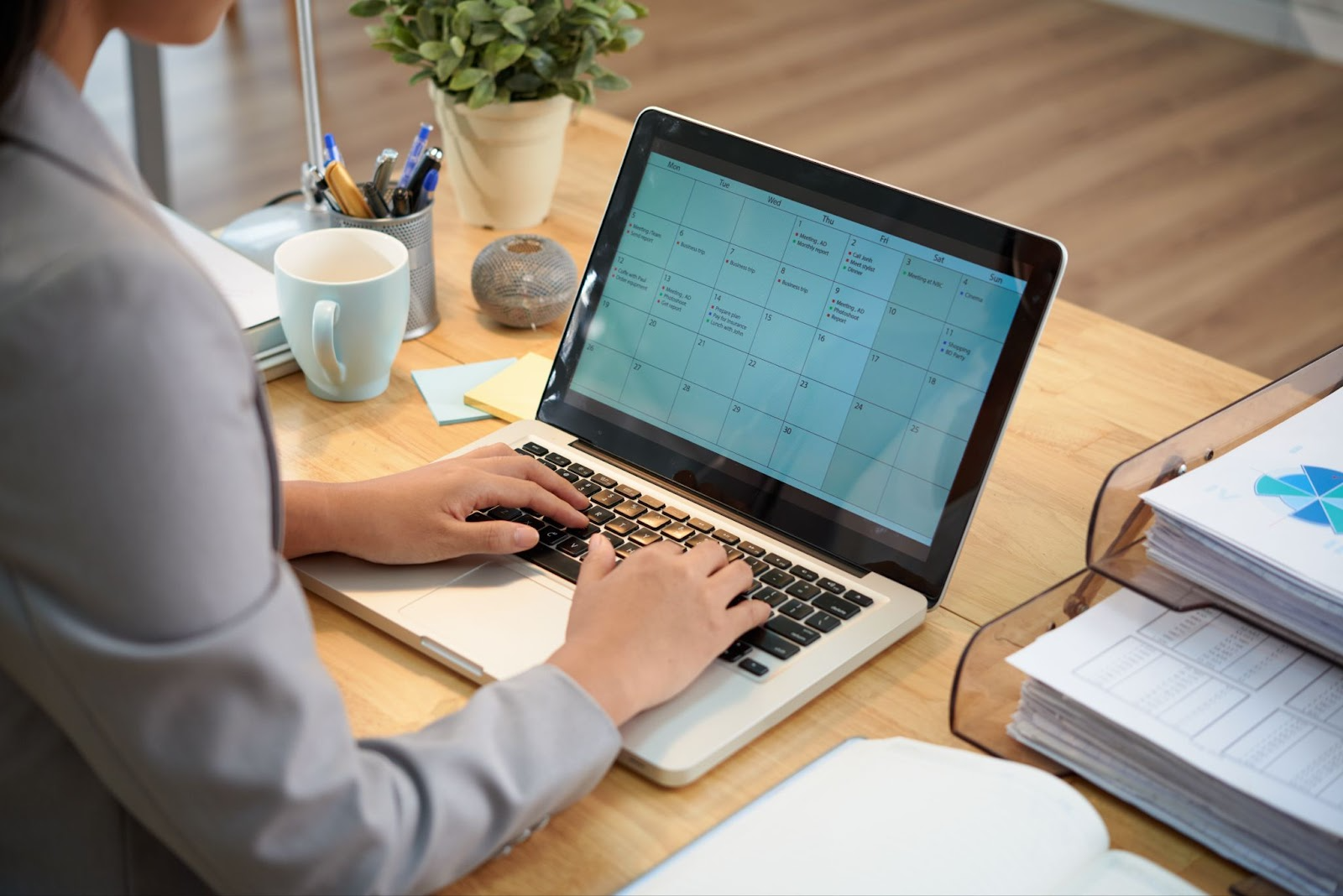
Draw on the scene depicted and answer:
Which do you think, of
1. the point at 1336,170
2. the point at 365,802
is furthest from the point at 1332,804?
the point at 1336,170

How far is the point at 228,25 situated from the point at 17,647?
11.7ft

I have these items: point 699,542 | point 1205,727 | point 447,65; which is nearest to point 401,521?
point 699,542

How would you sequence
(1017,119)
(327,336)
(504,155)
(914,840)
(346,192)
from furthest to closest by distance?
1. (1017,119)
2. (504,155)
3. (346,192)
4. (327,336)
5. (914,840)

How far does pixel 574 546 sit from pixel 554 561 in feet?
0.07

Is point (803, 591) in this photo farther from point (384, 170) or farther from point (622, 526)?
point (384, 170)

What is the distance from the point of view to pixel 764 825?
0.70 metres

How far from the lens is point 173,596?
53cm

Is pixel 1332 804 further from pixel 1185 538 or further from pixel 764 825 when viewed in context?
pixel 764 825

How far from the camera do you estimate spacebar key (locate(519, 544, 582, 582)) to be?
2.85ft

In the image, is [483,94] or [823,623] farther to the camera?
[483,94]

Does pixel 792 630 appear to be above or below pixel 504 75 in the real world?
below

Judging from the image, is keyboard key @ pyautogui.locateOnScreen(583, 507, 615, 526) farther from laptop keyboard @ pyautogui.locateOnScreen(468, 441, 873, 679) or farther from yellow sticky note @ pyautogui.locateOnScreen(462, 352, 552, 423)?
yellow sticky note @ pyautogui.locateOnScreen(462, 352, 552, 423)

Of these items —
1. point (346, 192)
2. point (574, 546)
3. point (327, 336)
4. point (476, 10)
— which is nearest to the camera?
point (574, 546)

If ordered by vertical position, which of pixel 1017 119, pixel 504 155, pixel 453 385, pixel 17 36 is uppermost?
pixel 17 36
